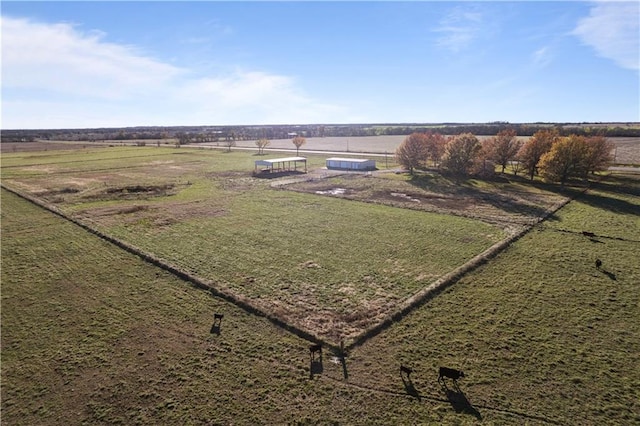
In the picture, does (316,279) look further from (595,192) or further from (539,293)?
(595,192)

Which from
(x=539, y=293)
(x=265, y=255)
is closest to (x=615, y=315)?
Result: (x=539, y=293)

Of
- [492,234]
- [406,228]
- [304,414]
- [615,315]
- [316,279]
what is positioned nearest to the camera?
[304,414]

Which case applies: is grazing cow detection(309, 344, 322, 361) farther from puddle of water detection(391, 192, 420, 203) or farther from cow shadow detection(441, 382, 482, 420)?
puddle of water detection(391, 192, 420, 203)

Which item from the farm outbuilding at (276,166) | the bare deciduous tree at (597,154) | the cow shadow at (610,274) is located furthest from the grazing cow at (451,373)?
the farm outbuilding at (276,166)

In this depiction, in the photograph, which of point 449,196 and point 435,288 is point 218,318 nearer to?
point 435,288

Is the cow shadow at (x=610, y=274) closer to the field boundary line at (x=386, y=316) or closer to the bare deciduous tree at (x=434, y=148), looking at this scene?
the field boundary line at (x=386, y=316)
